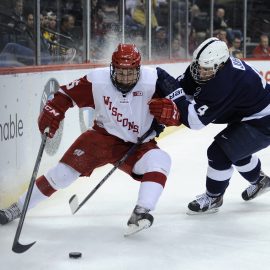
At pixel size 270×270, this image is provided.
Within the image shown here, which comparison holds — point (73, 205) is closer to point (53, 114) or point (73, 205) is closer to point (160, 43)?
point (53, 114)

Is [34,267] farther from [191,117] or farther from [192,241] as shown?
[191,117]

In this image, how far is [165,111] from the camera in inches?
116

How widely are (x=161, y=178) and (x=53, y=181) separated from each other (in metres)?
0.48

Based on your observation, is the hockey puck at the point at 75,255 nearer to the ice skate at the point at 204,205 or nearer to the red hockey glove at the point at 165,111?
the red hockey glove at the point at 165,111

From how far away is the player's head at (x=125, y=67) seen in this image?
2.97 metres

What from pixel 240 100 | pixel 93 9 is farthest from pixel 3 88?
pixel 93 9

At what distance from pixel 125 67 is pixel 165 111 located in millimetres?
240

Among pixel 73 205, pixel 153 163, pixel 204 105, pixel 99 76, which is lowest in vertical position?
pixel 73 205

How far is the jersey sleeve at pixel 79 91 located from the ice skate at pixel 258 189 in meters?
1.05

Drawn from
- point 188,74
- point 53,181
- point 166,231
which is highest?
point 188,74

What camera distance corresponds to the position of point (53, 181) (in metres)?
3.17

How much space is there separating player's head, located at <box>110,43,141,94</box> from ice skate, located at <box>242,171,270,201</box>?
3.33 feet

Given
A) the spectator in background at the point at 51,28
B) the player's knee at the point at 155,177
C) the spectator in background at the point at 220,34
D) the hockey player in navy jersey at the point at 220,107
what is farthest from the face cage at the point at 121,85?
the spectator in background at the point at 220,34

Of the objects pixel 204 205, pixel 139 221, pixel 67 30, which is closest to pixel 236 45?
pixel 67 30
